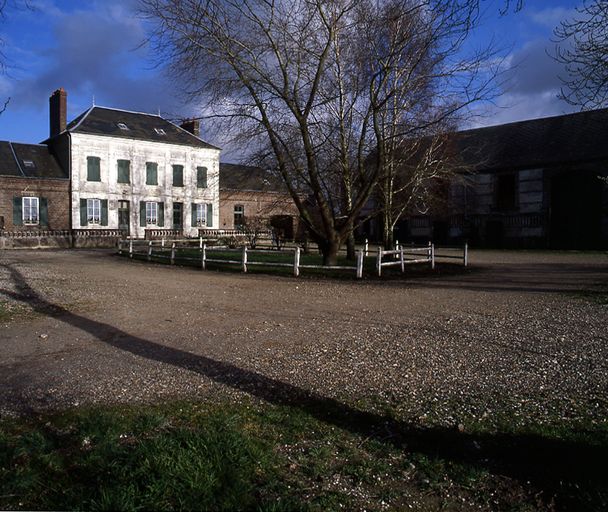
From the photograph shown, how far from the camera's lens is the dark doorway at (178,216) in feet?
132

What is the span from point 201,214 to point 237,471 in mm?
39178

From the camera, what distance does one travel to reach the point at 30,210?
3397cm

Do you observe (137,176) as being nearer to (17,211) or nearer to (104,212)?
(104,212)

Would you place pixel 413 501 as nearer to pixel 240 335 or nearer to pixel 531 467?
pixel 531 467

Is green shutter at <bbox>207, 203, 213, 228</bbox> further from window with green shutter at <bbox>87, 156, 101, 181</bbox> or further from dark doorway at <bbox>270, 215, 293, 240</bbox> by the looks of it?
window with green shutter at <bbox>87, 156, 101, 181</bbox>

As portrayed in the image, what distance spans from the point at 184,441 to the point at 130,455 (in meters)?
0.38

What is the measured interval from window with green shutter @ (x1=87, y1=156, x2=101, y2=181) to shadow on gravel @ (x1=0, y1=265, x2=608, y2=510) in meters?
33.9

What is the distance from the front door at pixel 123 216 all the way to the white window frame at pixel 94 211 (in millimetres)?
1470

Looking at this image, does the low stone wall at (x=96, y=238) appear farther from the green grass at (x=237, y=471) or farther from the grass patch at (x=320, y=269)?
the green grass at (x=237, y=471)

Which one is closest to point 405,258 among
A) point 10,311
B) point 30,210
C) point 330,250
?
point 330,250

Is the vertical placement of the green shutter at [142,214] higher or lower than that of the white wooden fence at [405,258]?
higher

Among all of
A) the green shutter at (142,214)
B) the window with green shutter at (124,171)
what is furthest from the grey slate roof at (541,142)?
the window with green shutter at (124,171)

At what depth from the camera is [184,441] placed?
11.9ft

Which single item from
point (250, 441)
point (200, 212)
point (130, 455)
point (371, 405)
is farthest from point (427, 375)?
point (200, 212)
